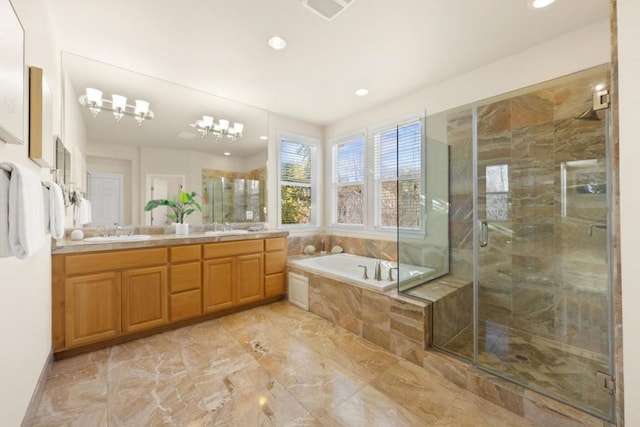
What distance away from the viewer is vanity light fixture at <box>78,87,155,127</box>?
2.49 m

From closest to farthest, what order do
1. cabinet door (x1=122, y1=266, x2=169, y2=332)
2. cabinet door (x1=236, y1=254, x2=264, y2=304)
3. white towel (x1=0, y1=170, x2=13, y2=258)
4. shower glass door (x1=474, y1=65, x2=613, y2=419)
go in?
1. white towel (x1=0, y1=170, x2=13, y2=258)
2. shower glass door (x1=474, y1=65, x2=613, y2=419)
3. cabinet door (x1=122, y1=266, x2=169, y2=332)
4. cabinet door (x1=236, y1=254, x2=264, y2=304)

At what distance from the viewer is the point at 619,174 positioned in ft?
3.34

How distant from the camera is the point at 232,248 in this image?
2.92 m

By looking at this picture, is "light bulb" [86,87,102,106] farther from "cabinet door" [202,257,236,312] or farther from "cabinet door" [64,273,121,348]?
"cabinet door" [202,257,236,312]

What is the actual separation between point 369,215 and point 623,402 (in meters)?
2.75

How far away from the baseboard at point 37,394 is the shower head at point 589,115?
412 centimetres

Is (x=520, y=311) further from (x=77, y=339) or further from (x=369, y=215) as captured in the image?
(x=77, y=339)

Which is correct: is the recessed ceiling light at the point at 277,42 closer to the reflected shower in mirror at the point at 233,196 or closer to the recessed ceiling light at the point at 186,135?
the recessed ceiling light at the point at 186,135

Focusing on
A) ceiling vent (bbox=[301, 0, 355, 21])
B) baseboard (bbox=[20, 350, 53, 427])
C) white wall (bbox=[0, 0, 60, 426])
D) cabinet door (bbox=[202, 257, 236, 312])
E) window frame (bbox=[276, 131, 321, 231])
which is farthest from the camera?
window frame (bbox=[276, 131, 321, 231])

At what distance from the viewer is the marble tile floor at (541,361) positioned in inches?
60.6

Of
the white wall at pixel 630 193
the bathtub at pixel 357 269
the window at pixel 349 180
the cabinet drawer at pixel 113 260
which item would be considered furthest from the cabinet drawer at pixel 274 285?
the white wall at pixel 630 193

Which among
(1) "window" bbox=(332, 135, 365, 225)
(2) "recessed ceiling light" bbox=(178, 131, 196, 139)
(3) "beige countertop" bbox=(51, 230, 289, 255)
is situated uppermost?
(2) "recessed ceiling light" bbox=(178, 131, 196, 139)

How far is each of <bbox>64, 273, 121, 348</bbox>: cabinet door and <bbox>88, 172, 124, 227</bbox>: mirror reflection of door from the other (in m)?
0.70

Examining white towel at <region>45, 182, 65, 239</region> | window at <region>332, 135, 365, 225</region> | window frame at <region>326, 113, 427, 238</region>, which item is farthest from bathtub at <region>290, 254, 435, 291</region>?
white towel at <region>45, 182, 65, 239</region>
